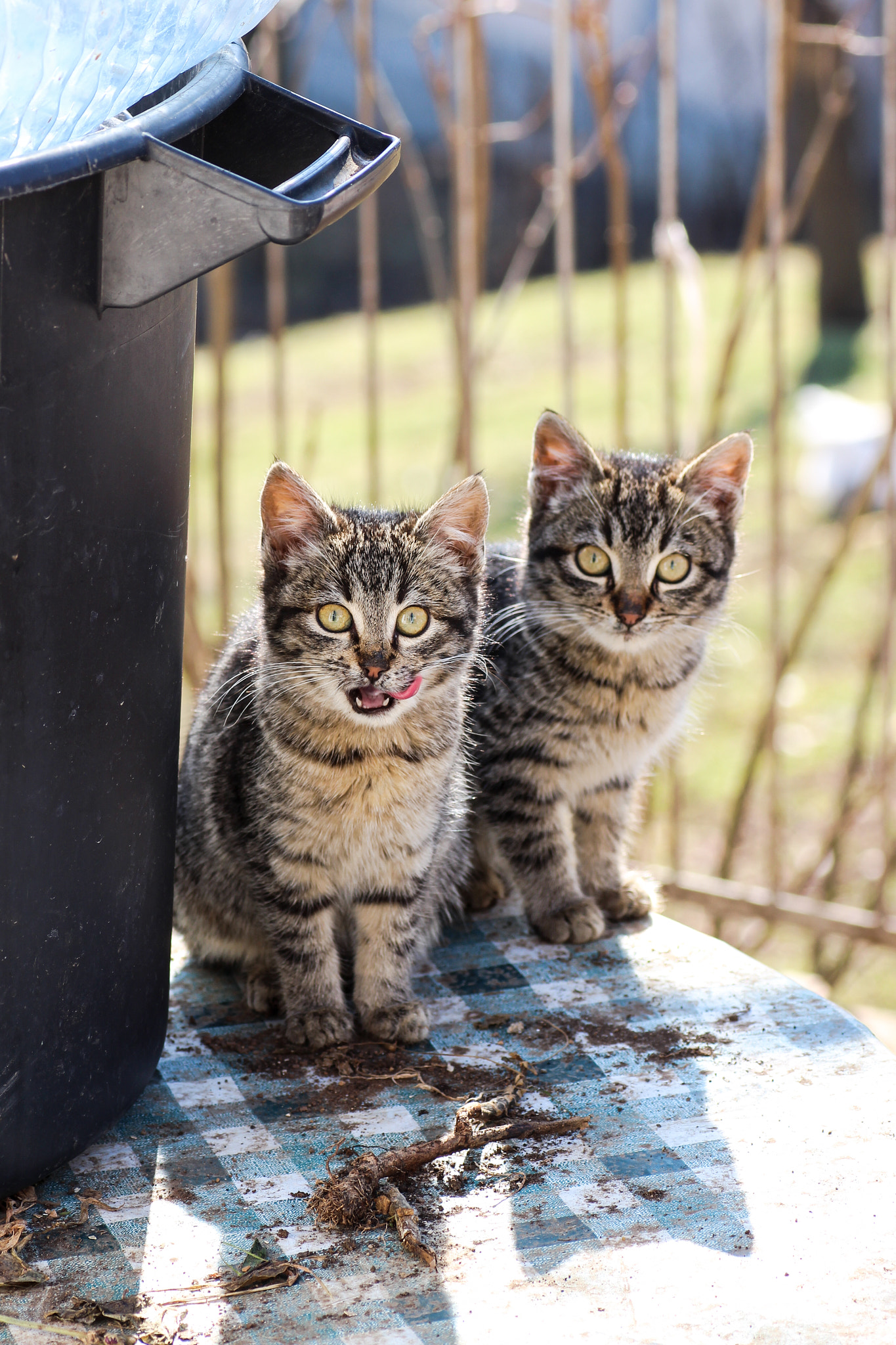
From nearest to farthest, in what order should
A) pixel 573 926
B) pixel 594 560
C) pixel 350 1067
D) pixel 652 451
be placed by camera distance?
1. pixel 350 1067
2. pixel 573 926
3. pixel 594 560
4. pixel 652 451

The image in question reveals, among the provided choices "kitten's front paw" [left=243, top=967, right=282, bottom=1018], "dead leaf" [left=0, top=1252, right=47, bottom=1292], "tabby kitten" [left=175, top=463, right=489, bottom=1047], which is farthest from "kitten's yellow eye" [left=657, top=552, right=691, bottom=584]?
"dead leaf" [left=0, top=1252, right=47, bottom=1292]

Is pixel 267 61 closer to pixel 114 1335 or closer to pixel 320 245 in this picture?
pixel 114 1335

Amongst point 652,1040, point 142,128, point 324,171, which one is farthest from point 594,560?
point 142,128

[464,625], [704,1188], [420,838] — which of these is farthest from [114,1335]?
[464,625]

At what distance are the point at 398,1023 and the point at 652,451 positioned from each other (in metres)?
3.80

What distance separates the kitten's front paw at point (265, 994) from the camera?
160 cm

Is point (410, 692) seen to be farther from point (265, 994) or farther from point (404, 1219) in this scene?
point (404, 1219)

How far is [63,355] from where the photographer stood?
1.04m

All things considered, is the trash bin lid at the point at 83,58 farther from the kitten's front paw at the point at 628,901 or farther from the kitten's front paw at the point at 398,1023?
the kitten's front paw at the point at 628,901

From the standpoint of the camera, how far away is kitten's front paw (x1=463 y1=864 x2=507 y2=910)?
189 centimetres

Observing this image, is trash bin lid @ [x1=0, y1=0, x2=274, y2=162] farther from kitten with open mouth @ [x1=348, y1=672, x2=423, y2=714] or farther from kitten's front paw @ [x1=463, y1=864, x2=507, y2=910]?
kitten's front paw @ [x1=463, y1=864, x2=507, y2=910]

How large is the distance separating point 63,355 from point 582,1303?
82cm

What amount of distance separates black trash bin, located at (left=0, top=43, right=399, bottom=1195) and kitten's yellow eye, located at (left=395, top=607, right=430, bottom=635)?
0.31 m

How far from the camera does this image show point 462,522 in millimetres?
1580
